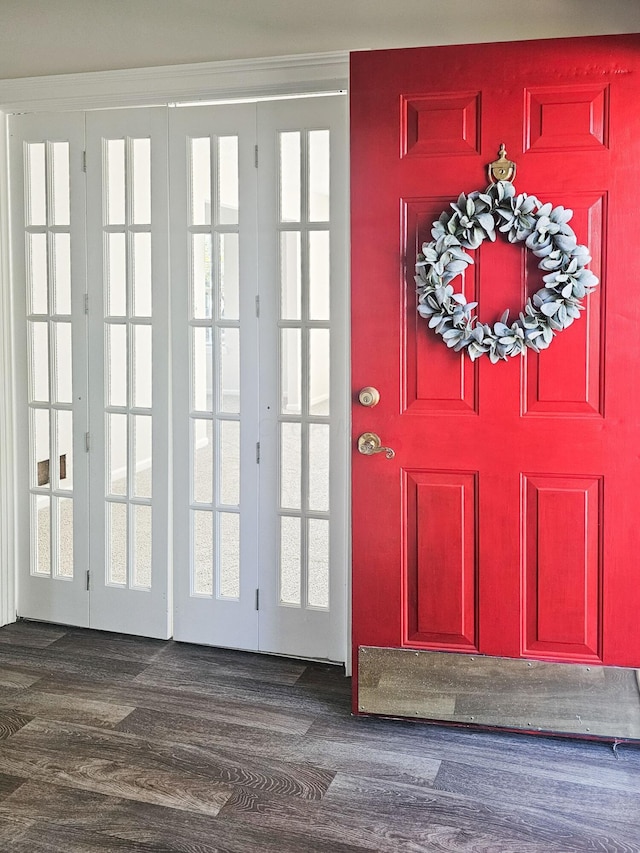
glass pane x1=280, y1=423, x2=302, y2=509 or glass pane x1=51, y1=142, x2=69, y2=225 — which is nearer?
glass pane x1=51, y1=142, x2=69, y2=225

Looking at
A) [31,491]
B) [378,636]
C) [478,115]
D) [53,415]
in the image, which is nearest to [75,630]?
[31,491]

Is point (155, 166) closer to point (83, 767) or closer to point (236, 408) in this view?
point (236, 408)

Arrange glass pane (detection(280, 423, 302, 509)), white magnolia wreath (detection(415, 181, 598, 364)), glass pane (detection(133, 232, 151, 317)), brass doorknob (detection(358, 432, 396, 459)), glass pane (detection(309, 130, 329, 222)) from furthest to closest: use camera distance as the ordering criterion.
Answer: glass pane (detection(280, 423, 302, 509)), glass pane (detection(133, 232, 151, 317)), glass pane (detection(309, 130, 329, 222)), brass doorknob (detection(358, 432, 396, 459)), white magnolia wreath (detection(415, 181, 598, 364))

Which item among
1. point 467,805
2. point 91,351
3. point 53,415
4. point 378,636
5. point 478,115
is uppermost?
point 478,115

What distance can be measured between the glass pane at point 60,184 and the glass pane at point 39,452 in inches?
32.9

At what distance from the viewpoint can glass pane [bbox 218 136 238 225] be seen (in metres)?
3.36

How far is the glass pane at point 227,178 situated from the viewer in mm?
3363

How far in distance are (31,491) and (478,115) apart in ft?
7.95

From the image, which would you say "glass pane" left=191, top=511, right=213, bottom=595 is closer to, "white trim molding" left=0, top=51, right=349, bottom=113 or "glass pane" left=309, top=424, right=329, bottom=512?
"glass pane" left=309, top=424, right=329, bottom=512

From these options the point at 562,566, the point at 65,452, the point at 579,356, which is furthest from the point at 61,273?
the point at 562,566

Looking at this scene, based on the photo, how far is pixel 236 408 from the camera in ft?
11.4

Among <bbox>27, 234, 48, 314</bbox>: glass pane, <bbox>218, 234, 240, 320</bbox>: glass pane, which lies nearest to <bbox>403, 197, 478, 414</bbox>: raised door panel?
<bbox>218, 234, 240, 320</bbox>: glass pane

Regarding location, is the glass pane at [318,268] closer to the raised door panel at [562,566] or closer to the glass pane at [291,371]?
the glass pane at [291,371]

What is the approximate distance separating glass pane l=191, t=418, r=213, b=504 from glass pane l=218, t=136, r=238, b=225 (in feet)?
2.75
